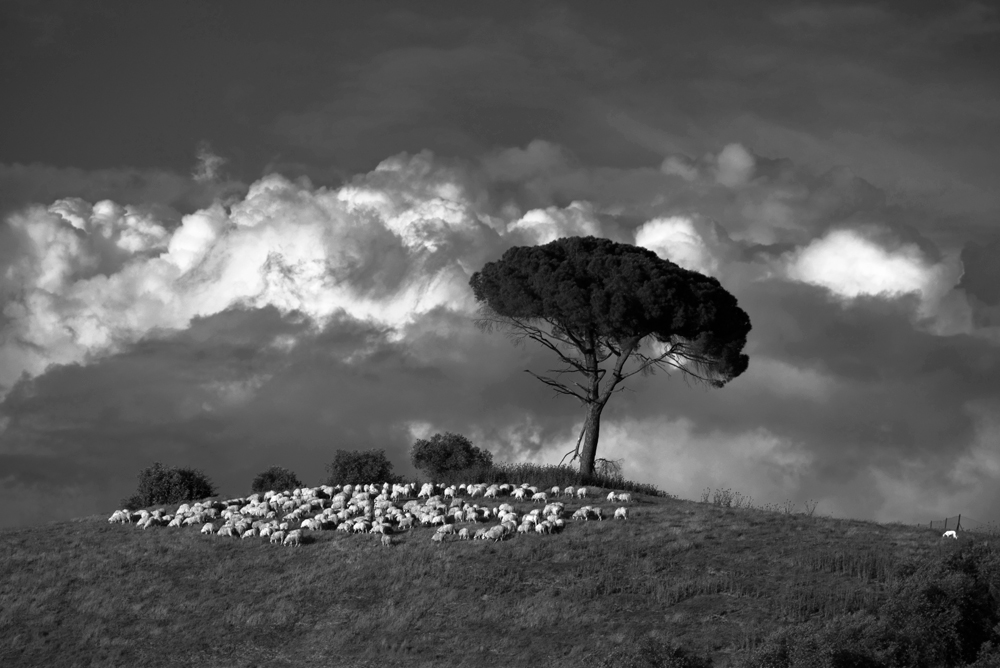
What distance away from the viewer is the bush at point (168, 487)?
5528 centimetres

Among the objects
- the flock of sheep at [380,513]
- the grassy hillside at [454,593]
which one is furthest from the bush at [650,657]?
the flock of sheep at [380,513]

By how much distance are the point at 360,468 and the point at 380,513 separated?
551 inches

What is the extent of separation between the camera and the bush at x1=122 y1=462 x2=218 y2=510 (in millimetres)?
55281

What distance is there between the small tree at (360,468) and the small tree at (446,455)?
1.72 meters

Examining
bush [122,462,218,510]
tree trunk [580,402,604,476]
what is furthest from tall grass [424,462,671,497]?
bush [122,462,218,510]

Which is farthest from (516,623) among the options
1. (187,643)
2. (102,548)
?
(102,548)

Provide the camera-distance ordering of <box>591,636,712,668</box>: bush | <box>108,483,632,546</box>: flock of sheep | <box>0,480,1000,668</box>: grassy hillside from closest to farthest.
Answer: <box>591,636,712,668</box>: bush, <box>0,480,1000,668</box>: grassy hillside, <box>108,483,632,546</box>: flock of sheep

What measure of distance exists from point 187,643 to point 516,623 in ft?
31.7

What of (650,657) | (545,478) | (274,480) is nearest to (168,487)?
(274,480)

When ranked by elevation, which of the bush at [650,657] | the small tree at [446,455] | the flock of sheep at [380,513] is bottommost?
the bush at [650,657]

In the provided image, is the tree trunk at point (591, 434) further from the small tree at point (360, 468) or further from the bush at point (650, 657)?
the bush at point (650, 657)

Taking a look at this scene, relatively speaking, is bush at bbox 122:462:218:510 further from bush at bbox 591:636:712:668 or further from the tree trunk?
bush at bbox 591:636:712:668

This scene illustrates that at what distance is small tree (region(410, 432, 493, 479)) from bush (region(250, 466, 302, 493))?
619cm

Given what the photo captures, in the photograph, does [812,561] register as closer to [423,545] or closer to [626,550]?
[626,550]
